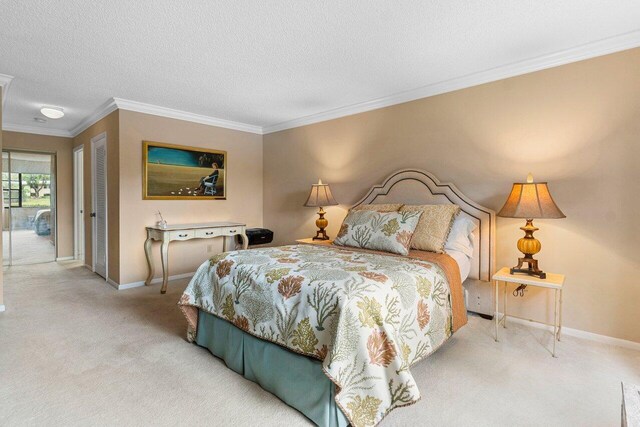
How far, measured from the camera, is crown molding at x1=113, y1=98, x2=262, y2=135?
4051 millimetres

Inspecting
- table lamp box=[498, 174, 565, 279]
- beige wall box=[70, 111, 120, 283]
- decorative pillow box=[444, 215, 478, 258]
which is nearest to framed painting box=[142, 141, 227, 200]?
beige wall box=[70, 111, 120, 283]

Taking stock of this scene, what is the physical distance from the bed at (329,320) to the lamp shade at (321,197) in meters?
1.45

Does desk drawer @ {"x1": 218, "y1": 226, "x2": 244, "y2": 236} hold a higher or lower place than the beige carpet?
higher

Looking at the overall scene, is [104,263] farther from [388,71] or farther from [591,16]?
[591,16]

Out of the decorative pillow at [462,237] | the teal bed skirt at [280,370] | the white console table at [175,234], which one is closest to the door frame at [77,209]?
the white console table at [175,234]

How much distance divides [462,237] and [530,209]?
65cm

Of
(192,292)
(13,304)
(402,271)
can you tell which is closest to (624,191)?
(402,271)

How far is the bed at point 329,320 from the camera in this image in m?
1.58

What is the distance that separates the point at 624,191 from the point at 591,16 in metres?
1.29

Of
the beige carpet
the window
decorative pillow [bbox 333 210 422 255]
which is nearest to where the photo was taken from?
the beige carpet

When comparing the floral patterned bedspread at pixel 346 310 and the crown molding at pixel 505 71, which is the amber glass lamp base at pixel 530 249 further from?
the crown molding at pixel 505 71

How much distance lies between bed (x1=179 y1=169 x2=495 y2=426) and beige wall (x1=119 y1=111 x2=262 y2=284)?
219 cm

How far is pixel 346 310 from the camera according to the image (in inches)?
63.5

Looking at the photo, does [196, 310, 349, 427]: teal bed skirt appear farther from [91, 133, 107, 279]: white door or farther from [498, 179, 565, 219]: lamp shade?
[91, 133, 107, 279]: white door
